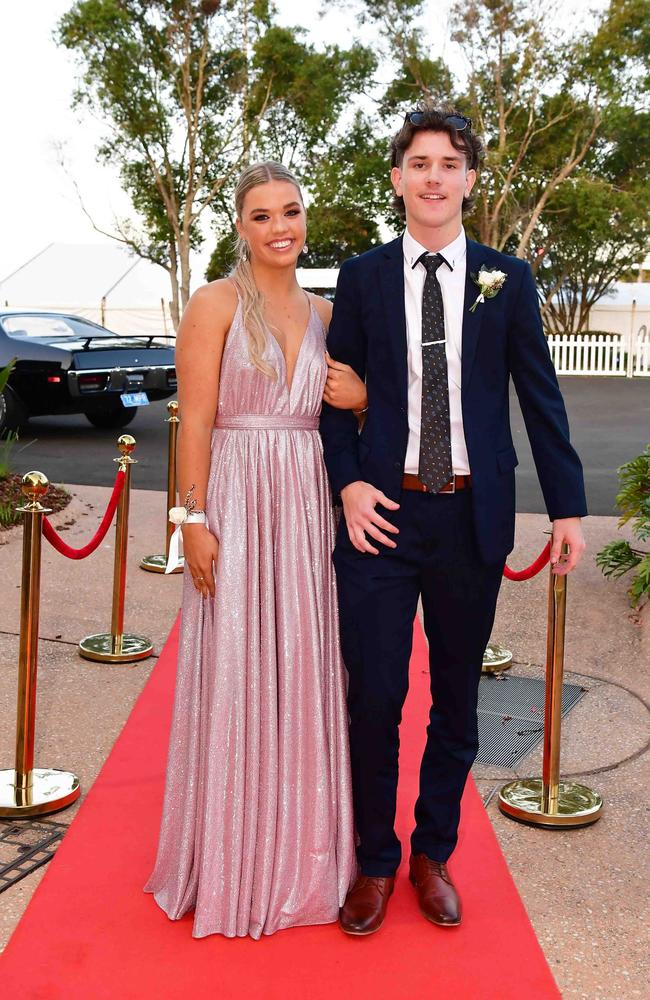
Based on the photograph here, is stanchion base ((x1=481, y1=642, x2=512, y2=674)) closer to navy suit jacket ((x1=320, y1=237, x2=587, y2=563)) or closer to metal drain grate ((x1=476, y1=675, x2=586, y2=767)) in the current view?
metal drain grate ((x1=476, y1=675, x2=586, y2=767))

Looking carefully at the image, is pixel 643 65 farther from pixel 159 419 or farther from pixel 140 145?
pixel 159 419

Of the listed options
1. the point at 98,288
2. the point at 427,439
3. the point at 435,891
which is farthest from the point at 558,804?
the point at 98,288

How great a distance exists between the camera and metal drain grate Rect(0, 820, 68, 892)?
3201 millimetres

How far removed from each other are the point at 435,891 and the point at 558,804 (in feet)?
2.94

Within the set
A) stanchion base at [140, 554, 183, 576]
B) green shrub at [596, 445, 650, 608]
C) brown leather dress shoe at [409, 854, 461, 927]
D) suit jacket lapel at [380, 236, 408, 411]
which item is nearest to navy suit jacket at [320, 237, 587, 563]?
suit jacket lapel at [380, 236, 408, 411]

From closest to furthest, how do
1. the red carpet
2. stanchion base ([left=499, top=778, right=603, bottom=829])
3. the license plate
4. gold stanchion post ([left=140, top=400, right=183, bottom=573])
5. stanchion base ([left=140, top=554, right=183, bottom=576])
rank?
the red carpet < stanchion base ([left=499, top=778, right=603, bottom=829]) < gold stanchion post ([left=140, top=400, right=183, bottom=573]) < stanchion base ([left=140, top=554, right=183, bottom=576]) < the license plate

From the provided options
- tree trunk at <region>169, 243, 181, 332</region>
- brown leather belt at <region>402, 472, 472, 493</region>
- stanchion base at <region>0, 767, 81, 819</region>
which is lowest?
stanchion base at <region>0, 767, 81, 819</region>

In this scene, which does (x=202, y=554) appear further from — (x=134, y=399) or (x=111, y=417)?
(x=111, y=417)

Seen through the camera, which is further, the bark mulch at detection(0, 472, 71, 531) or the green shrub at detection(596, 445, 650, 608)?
the bark mulch at detection(0, 472, 71, 531)

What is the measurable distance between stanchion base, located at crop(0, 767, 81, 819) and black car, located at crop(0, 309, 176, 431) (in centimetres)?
748

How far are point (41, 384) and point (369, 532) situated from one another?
9.22 metres

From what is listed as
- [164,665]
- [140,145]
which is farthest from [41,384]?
[140,145]

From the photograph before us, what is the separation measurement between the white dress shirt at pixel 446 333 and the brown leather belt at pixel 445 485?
2cm

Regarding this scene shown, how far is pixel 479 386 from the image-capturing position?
267cm
